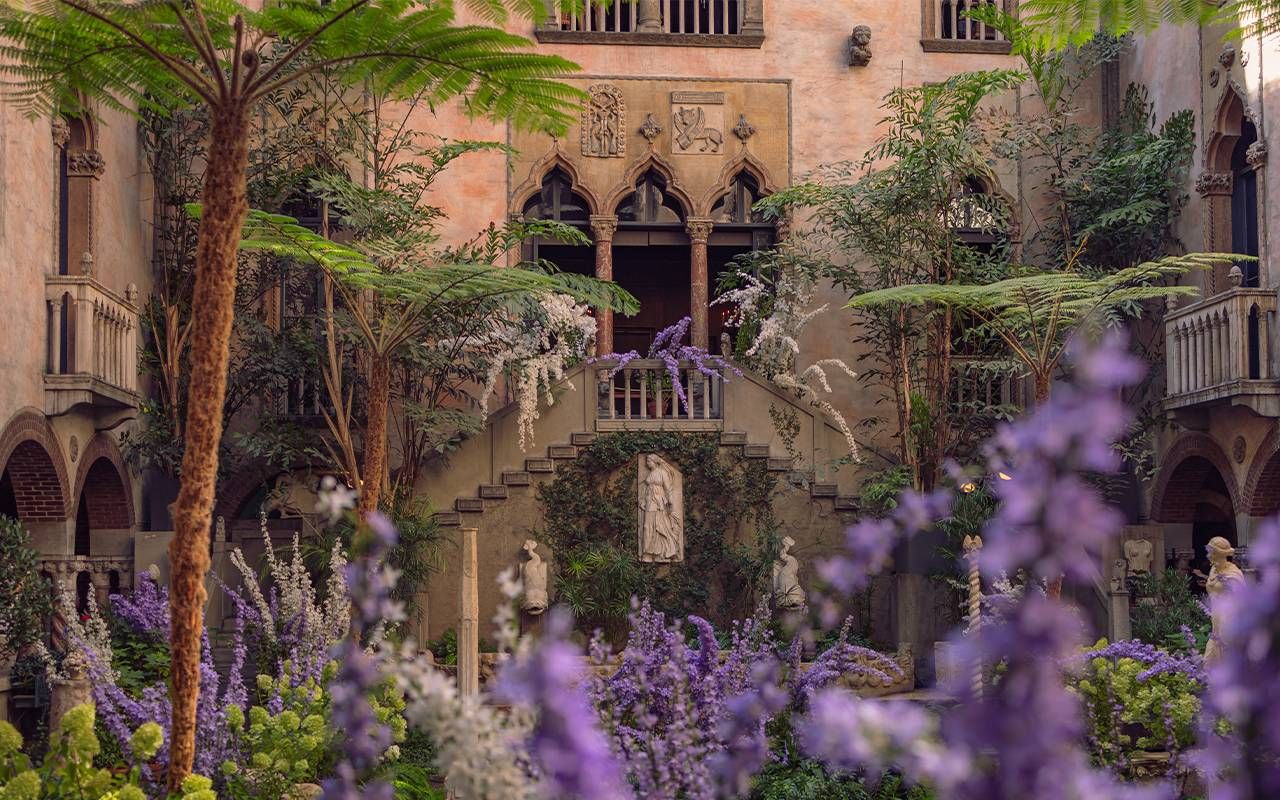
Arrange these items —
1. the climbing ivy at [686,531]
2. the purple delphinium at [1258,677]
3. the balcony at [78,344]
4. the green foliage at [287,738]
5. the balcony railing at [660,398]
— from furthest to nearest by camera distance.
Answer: the balcony railing at [660,398]
the climbing ivy at [686,531]
the balcony at [78,344]
the green foliage at [287,738]
the purple delphinium at [1258,677]

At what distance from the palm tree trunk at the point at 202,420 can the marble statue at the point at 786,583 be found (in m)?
9.33

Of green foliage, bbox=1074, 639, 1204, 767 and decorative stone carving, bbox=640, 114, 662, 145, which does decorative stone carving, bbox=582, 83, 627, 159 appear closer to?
decorative stone carving, bbox=640, 114, 662, 145

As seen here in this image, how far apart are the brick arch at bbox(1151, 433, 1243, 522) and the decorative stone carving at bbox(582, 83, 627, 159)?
23.2 feet

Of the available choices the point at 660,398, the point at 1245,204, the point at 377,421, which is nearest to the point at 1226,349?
the point at 1245,204

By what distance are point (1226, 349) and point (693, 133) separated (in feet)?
22.1

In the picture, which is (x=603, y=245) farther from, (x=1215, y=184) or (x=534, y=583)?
(x=1215, y=184)

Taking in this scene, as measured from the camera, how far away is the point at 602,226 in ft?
61.1

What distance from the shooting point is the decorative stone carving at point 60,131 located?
1420 centimetres

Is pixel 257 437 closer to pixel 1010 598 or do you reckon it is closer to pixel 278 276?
pixel 278 276

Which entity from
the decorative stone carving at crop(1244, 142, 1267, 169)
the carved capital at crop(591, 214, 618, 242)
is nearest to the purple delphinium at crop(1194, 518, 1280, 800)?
the decorative stone carving at crop(1244, 142, 1267, 169)

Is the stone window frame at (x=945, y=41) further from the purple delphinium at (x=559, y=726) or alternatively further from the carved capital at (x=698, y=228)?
the purple delphinium at (x=559, y=726)

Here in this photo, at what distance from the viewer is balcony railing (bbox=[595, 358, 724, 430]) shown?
16750mm

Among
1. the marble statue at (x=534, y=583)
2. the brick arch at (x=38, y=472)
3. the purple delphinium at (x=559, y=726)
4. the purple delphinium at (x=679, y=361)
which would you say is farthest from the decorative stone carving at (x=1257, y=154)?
the purple delphinium at (x=559, y=726)

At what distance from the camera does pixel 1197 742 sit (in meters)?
9.97
